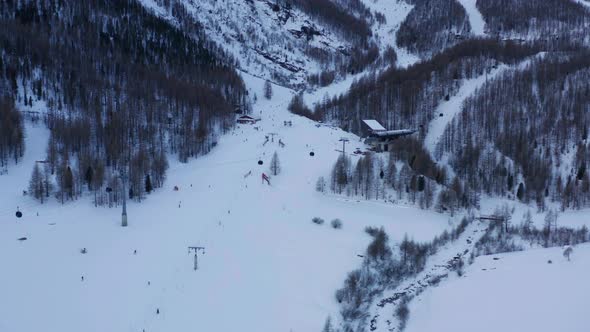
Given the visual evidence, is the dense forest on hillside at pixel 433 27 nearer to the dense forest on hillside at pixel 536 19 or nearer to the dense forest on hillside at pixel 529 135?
the dense forest on hillside at pixel 536 19

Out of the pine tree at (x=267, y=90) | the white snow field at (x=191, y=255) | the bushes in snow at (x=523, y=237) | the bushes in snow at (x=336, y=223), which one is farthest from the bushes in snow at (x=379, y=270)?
the pine tree at (x=267, y=90)

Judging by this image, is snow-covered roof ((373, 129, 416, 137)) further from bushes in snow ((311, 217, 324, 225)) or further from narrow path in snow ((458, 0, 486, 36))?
narrow path in snow ((458, 0, 486, 36))

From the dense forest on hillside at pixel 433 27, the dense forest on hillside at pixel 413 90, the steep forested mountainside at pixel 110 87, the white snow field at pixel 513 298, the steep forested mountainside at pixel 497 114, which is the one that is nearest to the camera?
the white snow field at pixel 513 298

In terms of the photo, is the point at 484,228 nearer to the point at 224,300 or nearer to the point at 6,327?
the point at 224,300

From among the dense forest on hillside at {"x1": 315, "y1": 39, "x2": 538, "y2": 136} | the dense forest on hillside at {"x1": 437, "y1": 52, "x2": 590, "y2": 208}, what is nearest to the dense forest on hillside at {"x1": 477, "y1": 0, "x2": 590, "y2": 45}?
the dense forest on hillside at {"x1": 315, "y1": 39, "x2": 538, "y2": 136}

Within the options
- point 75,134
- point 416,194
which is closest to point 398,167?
point 416,194

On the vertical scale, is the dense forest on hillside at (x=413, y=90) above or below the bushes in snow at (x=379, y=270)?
above

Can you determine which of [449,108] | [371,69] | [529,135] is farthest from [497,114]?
[371,69]
